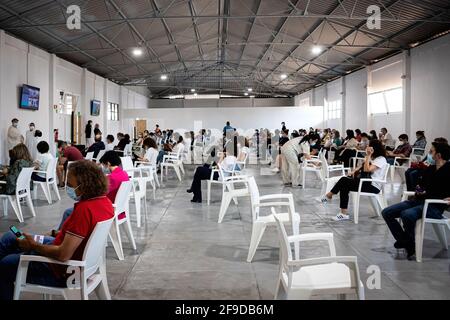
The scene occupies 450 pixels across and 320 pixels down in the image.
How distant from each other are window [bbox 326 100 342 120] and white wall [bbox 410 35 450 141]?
7.20 m

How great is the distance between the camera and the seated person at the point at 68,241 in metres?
2.26

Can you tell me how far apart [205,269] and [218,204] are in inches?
130

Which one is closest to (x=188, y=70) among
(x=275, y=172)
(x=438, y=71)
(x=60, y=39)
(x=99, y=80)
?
(x=99, y=80)

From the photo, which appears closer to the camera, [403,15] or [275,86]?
[403,15]

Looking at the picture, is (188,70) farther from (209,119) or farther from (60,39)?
(60,39)

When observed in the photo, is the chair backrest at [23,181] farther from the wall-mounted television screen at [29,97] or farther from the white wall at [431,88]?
the white wall at [431,88]

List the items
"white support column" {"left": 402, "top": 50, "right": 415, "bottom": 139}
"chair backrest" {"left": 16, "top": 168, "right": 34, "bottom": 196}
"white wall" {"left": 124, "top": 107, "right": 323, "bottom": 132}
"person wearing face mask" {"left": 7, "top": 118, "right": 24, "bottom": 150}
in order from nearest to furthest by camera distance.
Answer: "chair backrest" {"left": 16, "top": 168, "right": 34, "bottom": 196}
"person wearing face mask" {"left": 7, "top": 118, "right": 24, "bottom": 150}
"white support column" {"left": 402, "top": 50, "right": 415, "bottom": 139}
"white wall" {"left": 124, "top": 107, "right": 323, "bottom": 132}

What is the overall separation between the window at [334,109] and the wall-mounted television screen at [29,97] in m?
13.0

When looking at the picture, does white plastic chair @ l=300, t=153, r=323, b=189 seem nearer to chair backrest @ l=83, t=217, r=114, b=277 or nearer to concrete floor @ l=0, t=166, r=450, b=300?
concrete floor @ l=0, t=166, r=450, b=300

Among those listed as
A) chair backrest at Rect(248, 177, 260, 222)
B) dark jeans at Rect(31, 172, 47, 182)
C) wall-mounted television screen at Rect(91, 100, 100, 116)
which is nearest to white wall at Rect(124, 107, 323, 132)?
wall-mounted television screen at Rect(91, 100, 100, 116)

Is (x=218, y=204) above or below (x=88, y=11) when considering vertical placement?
below

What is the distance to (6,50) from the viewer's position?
10406 mm

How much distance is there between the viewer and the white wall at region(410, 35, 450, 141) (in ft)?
35.1

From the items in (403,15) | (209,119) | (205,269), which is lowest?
(205,269)
